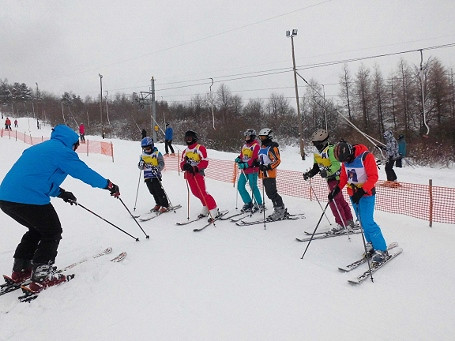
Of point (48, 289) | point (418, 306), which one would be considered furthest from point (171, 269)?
point (418, 306)

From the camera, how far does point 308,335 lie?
276 centimetres

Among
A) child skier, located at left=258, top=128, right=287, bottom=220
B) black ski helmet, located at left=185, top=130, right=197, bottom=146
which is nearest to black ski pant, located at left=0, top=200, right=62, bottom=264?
black ski helmet, located at left=185, top=130, right=197, bottom=146

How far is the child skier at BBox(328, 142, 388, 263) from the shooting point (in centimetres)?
411

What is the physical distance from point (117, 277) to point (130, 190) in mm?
6101

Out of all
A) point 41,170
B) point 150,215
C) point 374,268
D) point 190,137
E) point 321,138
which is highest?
point 190,137

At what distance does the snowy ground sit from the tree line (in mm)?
7874

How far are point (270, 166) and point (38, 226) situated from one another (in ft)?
13.1

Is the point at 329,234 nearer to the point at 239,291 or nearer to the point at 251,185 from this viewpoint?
the point at 251,185

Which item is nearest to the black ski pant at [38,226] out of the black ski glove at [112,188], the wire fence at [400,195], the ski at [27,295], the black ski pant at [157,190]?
the ski at [27,295]

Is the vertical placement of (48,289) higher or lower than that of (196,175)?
lower

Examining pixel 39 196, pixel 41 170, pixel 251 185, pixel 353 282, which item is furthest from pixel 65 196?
pixel 353 282

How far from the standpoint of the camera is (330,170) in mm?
5461

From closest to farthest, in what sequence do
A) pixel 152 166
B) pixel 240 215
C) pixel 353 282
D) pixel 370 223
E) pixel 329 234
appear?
pixel 353 282, pixel 370 223, pixel 329 234, pixel 240 215, pixel 152 166

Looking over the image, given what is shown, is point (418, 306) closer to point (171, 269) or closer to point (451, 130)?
point (171, 269)
